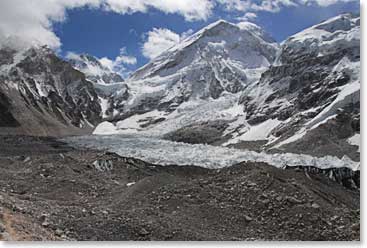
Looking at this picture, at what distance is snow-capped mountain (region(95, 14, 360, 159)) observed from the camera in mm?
27719

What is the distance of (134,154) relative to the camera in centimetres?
2086

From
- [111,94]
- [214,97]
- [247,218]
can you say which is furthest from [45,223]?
[214,97]

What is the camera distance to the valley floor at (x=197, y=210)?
640 cm

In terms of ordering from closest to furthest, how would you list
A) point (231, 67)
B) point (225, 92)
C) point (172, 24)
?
point (172, 24), point (225, 92), point (231, 67)

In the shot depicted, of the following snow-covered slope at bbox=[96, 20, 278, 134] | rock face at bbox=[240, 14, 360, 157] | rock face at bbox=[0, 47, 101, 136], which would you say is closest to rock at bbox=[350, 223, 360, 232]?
rock face at bbox=[240, 14, 360, 157]

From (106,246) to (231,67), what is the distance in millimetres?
92588

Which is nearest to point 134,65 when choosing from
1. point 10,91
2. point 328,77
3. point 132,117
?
point 328,77

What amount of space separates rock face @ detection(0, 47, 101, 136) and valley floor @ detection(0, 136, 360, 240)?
2848 centimetres

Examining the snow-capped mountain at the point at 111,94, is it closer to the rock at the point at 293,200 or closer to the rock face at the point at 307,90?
the rock face at the point at 307,90

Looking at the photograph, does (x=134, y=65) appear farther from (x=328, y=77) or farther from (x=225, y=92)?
(x=225, y=92)

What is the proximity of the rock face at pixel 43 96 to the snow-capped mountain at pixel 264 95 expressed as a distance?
4882mm

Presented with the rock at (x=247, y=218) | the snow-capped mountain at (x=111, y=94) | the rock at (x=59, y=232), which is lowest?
the rock at (x=59, y=232)

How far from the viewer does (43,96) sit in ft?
183

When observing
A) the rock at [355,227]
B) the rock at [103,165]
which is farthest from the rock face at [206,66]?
the rock at [355,227]
